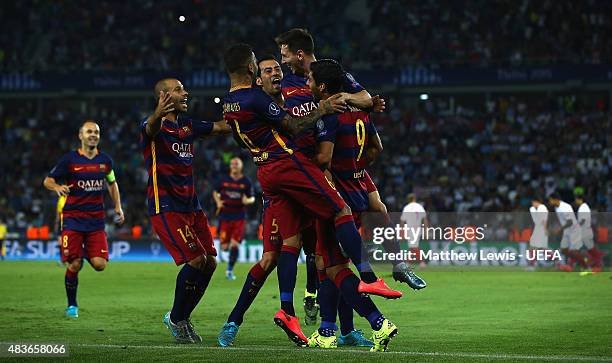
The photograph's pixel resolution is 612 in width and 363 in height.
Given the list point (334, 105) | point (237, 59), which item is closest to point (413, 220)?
point (237, 59)

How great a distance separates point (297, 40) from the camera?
10.4m

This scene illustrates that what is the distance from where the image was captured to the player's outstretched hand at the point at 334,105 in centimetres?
902

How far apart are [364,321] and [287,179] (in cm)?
406

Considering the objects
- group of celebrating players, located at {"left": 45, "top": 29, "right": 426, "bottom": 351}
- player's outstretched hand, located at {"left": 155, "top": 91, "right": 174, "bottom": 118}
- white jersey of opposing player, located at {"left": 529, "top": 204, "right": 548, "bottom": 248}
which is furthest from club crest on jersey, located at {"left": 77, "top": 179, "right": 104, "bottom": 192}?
white jersey of opposing player, located at {"left": 529, "top": 204, "right": 548, "bottom": 248}

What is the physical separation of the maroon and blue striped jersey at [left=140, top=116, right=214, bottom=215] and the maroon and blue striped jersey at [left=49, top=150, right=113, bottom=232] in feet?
14.4

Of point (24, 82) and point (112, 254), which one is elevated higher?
point (24, 82)

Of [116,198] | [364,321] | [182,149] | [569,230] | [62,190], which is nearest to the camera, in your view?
[182,149]

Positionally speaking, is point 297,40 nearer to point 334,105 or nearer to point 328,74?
point 328,74

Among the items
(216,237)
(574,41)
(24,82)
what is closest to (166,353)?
(216,237)

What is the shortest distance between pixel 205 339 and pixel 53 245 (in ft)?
86.9

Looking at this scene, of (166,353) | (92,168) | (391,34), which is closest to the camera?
(166,353)

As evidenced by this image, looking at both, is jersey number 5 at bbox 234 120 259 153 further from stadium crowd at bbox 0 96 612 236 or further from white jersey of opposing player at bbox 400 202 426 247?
stadium crowd at bbox 0 96 612 236

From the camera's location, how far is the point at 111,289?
20.3 m

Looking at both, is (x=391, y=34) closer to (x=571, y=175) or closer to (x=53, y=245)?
(x=571, y=175)
